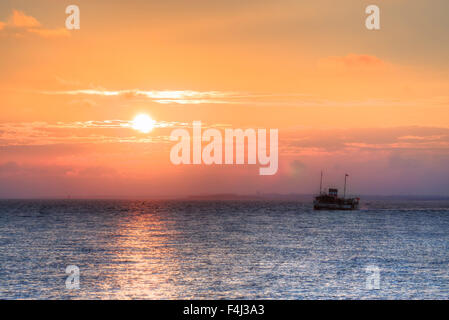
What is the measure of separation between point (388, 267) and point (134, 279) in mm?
23231

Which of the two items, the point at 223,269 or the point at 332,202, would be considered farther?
the point at 332,202

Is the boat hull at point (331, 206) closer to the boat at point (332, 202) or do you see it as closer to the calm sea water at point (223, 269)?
the boat at point (332, 202)

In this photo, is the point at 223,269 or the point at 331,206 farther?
the point at 331,206

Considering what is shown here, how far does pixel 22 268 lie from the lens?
1657 inches

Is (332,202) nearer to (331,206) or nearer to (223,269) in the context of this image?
(331,206)

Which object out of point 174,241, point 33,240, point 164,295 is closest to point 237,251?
point 174,241

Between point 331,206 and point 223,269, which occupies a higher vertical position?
point 223,269

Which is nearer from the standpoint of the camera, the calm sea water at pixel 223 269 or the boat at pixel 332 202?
the calm sea water at pixel 223 269

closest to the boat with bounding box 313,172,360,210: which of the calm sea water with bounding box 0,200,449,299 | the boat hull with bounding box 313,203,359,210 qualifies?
the boat hull with bounding box 313,203,359,210

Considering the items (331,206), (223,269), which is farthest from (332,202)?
(223,269)

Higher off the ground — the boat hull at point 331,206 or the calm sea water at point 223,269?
the calm sea water at point 223,269

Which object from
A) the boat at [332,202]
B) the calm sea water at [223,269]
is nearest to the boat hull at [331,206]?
the boat at [332,202]
